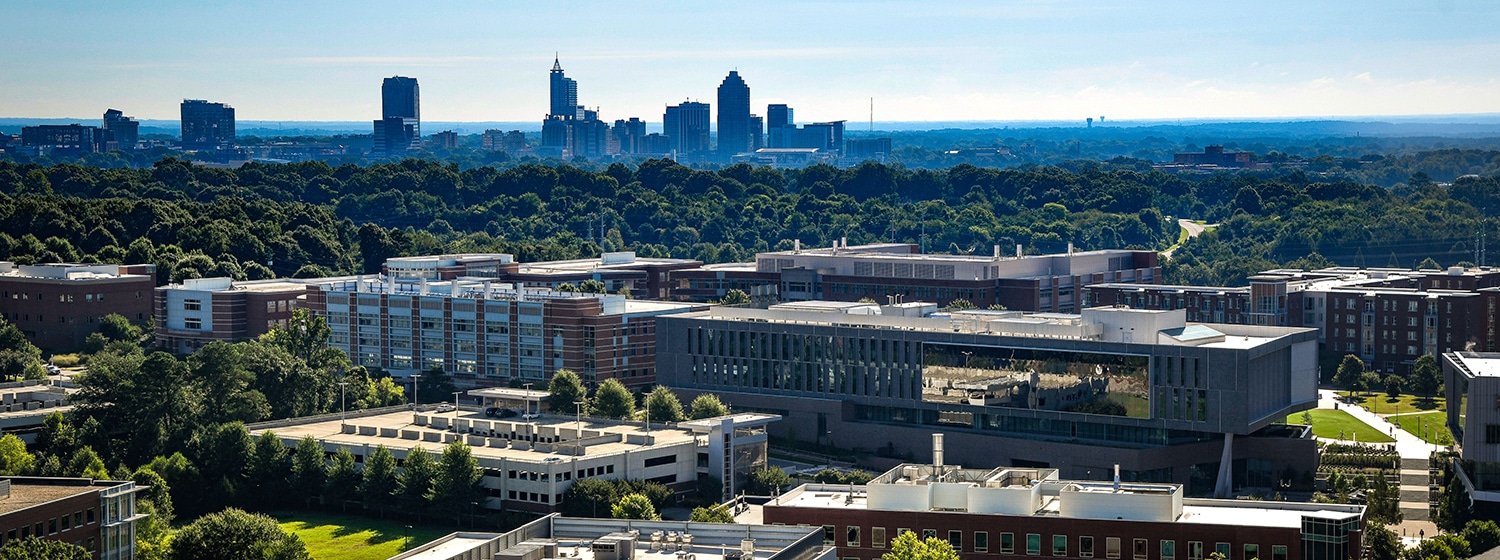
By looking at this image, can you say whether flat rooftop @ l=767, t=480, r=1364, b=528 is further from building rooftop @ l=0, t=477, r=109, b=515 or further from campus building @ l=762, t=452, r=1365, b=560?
building rooftop @ l=0, t=477, r=109, b=515

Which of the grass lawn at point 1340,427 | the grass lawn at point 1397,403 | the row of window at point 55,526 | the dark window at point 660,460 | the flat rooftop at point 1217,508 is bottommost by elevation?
the grass lawn at point 1397,403

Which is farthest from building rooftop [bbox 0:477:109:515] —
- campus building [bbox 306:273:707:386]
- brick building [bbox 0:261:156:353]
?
brick building [bbox 0:261:156:353]

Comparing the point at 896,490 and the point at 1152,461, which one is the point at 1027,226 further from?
the point at 896,490

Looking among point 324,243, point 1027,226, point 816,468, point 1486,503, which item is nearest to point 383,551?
point 816,468

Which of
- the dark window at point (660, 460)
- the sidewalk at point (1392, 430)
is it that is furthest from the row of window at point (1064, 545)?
the sidewalk at point (1392, 430)

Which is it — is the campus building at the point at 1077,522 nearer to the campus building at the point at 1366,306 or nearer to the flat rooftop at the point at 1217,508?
the flat rooftop at the point at 1217,508

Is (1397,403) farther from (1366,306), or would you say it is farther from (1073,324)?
(1073,324)
